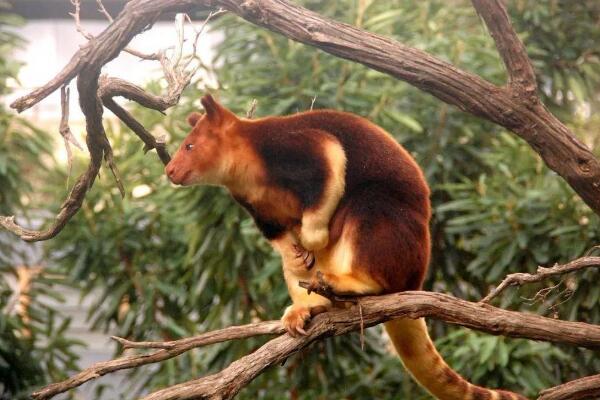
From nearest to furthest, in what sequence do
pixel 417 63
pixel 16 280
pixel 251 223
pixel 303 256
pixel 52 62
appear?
pixel 303 256
pixel 417 63
pixel 251 223
pixel 52 62
pixel 16 280

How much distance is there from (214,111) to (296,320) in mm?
404

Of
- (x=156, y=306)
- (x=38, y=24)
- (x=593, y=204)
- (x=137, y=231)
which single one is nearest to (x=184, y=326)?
(x=156, y=306)

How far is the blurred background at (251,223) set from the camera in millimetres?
3035

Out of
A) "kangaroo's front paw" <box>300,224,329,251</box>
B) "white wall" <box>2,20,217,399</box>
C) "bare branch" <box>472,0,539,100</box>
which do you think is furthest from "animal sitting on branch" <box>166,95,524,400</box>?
"white wall" <box>2,20,217,399</box>

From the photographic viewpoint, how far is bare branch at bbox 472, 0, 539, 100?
1.86 metres

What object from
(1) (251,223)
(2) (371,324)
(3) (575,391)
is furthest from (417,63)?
(1) (251,223)

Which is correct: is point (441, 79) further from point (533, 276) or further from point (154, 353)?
point (154, 353)

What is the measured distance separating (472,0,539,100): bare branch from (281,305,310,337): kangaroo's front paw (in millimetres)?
629

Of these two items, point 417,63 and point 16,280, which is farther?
point 16,280

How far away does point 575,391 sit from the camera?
1792 millimetres

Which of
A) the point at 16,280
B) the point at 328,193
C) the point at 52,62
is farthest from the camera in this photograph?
the point at 16,280

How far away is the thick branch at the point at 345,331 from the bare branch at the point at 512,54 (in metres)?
0.46

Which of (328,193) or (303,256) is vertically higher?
(328,193)

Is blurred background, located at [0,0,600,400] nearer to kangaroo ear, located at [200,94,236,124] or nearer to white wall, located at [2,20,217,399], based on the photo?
white wall, located at [2,20,217,399]
